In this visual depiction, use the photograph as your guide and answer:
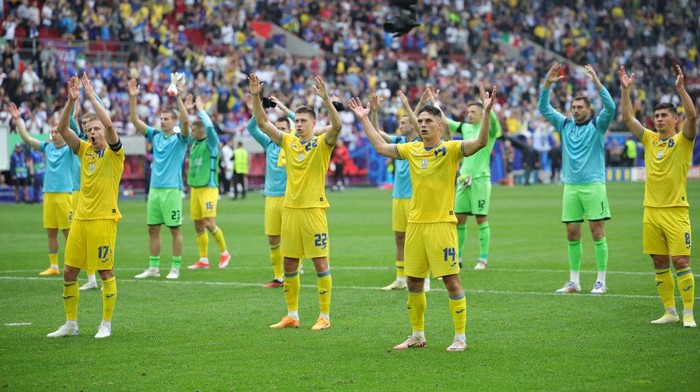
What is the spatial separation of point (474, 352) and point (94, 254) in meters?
4.29

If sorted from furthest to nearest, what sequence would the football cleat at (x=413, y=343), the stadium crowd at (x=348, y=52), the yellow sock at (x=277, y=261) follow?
the stadium crowd at (x=348, y=52) → the yellow sock at (x=277, y=261) → the football cleat at (x=413, y=343)

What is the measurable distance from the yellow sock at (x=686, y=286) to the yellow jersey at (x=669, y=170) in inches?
30.9

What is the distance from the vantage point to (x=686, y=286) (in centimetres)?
1181

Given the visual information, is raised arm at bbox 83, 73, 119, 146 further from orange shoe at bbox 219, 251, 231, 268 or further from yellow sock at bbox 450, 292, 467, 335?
orange shoe at bbox 219, 251, 231, 268

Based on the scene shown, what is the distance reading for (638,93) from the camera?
5700 cm

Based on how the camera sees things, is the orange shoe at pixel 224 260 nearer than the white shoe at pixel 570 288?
No

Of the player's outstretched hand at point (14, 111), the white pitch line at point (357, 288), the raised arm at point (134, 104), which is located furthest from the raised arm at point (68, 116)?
the white pitch line at point (357, 288)

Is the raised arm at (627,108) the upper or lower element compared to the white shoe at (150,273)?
upper

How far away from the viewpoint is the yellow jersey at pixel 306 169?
12.1 m

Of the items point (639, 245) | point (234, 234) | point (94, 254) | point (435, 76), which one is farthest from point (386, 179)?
point (94, 254)

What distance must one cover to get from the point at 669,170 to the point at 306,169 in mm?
4225

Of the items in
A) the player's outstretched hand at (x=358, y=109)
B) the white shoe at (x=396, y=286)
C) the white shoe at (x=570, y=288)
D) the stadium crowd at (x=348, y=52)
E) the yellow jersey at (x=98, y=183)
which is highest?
the stadium crowd at (x=348, y=52)

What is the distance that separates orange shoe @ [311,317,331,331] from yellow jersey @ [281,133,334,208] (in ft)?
4.40

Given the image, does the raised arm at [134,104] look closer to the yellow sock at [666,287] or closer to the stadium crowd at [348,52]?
the yellow sock at [666,287]
